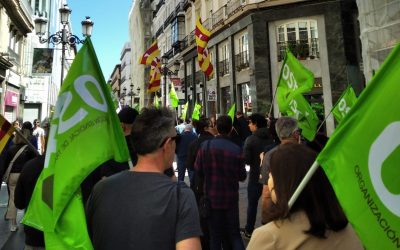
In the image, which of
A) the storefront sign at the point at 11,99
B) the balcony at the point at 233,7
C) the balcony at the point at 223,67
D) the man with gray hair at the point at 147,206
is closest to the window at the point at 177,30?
the balcony at the point at 223,67

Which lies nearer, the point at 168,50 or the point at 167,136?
the point at 167,136

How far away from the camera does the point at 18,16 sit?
972 inches

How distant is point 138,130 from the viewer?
1.99 metres

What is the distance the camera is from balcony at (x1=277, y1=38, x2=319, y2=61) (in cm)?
2061

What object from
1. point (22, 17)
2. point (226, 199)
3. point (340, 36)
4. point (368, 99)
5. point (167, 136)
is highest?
point (22, 17)

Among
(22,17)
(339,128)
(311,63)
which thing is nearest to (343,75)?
(311,63)

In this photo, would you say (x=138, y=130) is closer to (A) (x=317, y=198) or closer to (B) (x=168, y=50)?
(A) (x=317, y=198)

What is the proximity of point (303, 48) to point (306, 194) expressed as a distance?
67.1ft

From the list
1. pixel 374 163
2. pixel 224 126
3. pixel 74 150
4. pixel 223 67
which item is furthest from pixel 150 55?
pixel 374 163

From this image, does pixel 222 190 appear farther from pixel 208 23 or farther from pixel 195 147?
pixel 208 23

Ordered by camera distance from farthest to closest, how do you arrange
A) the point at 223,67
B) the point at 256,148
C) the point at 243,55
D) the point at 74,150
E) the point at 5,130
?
the point at 223,67
the point at 243,55
the point at 256,148
the point at 5,130
the point at 74,150

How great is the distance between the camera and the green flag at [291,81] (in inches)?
255

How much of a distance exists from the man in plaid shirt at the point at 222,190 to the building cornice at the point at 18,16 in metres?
22.6

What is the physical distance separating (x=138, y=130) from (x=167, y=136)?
0.55 ft
